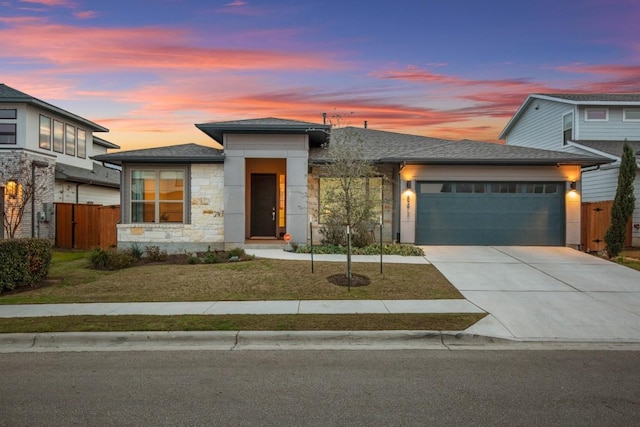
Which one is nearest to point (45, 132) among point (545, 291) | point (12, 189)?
point (12, 189)

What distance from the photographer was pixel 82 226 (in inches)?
783

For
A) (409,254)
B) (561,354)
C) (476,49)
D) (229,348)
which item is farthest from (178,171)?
(561,354)

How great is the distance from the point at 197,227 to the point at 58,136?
1156 centimetres

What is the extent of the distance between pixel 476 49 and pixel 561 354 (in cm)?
1422

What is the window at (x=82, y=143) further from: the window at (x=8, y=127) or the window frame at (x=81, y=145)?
the window at (x=8, y=127)

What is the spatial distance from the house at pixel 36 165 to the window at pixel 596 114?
23414mm

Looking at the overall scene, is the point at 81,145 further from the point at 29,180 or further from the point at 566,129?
the point at 566,129

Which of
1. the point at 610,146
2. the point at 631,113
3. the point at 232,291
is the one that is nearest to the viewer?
the point at 232,291

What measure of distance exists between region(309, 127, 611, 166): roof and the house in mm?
11547

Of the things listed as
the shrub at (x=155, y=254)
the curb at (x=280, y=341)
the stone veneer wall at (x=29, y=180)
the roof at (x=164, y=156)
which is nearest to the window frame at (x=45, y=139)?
the stone veneer wall at (x=29, y=180)

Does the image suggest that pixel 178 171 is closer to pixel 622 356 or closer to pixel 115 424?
pixel 115 424

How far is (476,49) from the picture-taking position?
56.9 ft

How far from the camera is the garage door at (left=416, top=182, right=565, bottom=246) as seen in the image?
16.7m

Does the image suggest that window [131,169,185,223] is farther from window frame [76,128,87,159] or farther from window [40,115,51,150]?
window frame [76,128,87,159]
